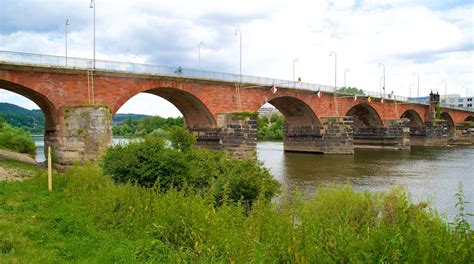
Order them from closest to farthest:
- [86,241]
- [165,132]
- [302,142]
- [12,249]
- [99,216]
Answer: [12,249] → [86,241] → [99,216] → [165,132] → [302,142]

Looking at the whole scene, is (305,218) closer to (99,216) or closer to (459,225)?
(459,225)

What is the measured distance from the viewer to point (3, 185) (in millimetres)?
13500

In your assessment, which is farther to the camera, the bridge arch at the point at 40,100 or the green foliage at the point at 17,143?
the green foliage at the point at 17,143

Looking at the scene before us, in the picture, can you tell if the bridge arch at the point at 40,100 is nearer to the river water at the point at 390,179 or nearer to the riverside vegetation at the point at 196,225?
the river water at the point at 390,179

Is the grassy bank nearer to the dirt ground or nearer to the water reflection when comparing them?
the dirt ground

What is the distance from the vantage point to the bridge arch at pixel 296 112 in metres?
44.1

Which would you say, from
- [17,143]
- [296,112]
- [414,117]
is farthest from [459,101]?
[17,143]

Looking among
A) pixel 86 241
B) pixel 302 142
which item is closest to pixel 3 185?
pixel 86 241

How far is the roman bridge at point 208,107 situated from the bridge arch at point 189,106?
0.09 meters

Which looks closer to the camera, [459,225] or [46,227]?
[459,225]

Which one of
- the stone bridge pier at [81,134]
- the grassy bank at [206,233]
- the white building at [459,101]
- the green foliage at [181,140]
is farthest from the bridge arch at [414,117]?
the white building at [459,101]

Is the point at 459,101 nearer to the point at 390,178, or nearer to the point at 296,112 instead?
the point at 296,112

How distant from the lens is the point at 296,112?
4766 centimetres

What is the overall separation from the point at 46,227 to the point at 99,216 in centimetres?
105
